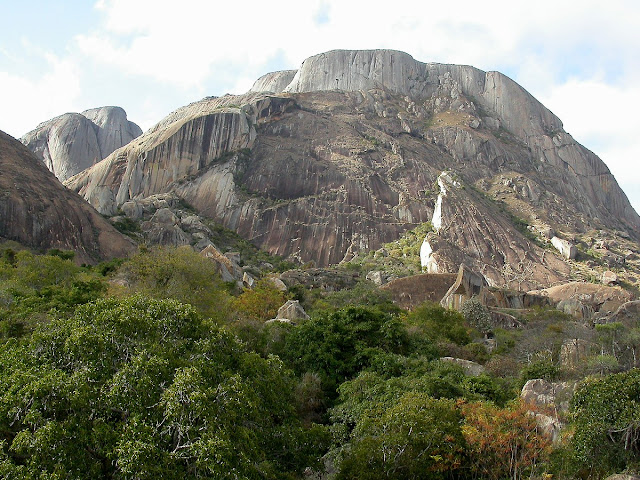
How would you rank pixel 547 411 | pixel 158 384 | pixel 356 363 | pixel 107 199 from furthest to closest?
pixel 107 199 → pixel 356 363 → pixel 547 411 → pixel 158 384

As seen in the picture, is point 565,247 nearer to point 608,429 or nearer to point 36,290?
point 36,290

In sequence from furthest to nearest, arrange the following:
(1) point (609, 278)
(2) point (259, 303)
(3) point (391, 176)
Answer: (3) point (391, 176), (1) point (609, 278), (2) point (259, 303)

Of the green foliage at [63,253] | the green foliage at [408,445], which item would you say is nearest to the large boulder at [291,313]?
the green foliage at [408,445]

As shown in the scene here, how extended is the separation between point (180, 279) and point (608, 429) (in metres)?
19.7

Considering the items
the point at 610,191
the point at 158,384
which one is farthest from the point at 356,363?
the point at 610,191

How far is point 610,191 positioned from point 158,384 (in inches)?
4285

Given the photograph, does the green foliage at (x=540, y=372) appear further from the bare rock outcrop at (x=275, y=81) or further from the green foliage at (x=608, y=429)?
the bare rock outcrop at (x=275, y=81)

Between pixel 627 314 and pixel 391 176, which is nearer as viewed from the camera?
pixel 627 314

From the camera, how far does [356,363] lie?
2419 cm

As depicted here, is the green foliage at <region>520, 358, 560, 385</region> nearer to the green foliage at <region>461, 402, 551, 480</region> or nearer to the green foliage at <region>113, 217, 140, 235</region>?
the green foliage at <region>461, 402, 551, 480</region>

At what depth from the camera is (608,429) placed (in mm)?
14945

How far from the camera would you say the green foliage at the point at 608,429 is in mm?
14594

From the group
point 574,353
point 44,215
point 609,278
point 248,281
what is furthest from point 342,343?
point 609,278

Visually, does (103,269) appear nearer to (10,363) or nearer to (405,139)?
(10,363)
